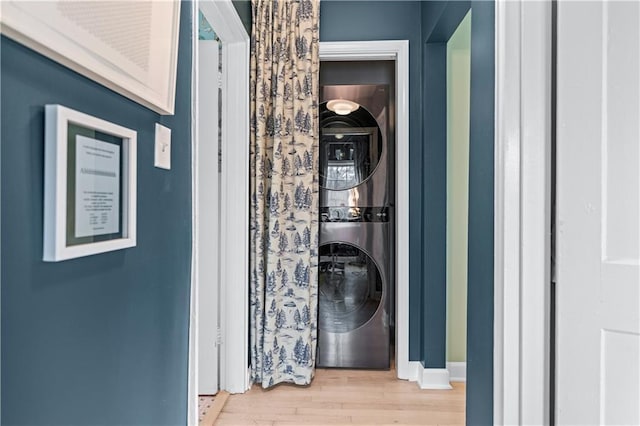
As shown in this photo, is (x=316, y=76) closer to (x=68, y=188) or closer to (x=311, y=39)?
(x=311, y=39)

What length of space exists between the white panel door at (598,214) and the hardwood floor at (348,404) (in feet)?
3.52

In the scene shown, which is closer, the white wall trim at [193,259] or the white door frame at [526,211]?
the white door frame at [526,211]

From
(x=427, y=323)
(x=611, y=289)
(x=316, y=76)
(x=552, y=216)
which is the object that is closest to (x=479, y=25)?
(x=552, y=216)

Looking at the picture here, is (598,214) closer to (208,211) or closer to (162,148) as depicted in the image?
(162,148)

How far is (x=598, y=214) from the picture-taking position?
1072 mm

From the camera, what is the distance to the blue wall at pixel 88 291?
625 mm

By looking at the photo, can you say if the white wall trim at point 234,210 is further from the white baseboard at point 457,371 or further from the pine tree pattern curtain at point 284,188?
the white baseboard at point 457,371

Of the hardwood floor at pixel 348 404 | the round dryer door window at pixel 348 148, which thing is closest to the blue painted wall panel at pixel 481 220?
the hardwood floor at pixel 348 404

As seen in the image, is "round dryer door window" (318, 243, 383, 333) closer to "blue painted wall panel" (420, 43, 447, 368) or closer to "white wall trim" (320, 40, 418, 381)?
"white wall trim" (320, 40, 418, 381)

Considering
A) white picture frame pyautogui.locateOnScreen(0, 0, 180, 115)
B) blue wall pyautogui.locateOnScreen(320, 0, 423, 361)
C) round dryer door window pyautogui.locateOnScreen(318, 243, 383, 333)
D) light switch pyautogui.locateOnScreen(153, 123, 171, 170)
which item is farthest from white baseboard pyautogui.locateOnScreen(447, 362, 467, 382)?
white picture frame pyautogui.locateOnScreen(0, 0, 180, 115)

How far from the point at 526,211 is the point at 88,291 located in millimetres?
1163

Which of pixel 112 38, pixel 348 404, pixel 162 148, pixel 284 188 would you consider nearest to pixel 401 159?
pixel 284 188

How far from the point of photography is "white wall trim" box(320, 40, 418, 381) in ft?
8.04

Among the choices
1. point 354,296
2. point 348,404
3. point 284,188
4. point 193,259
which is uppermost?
point 284,188
